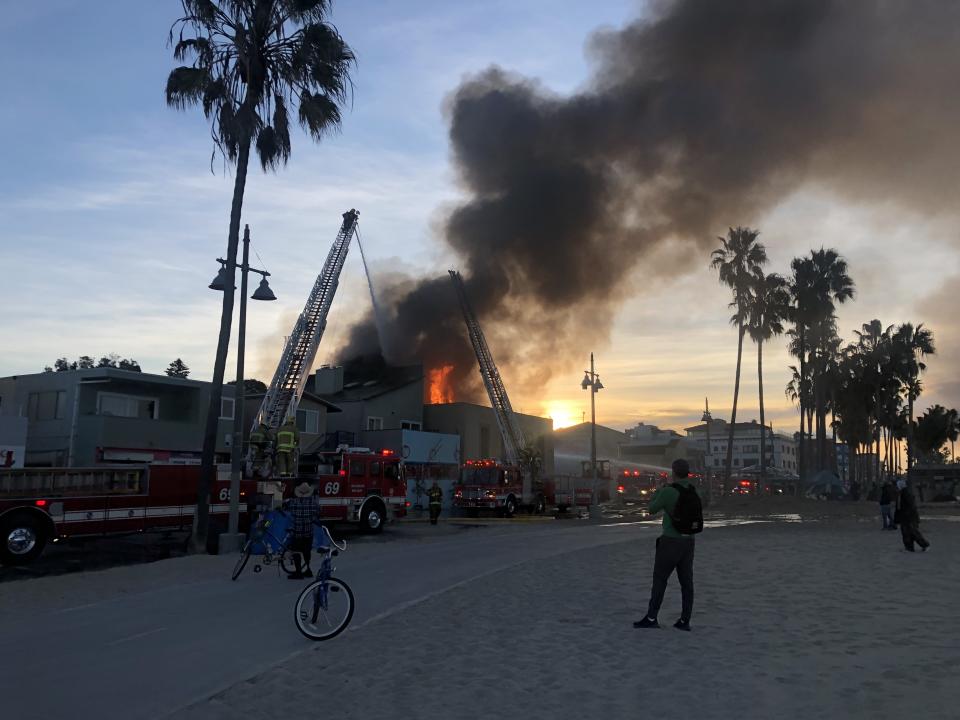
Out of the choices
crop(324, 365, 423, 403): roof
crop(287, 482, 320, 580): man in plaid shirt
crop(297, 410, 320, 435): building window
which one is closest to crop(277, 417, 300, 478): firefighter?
crop(287, 482, 320, 580): man in plaid shirt

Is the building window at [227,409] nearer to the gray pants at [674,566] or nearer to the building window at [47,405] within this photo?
the building window at [47,405]

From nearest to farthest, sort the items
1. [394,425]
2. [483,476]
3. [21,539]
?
[21,539]
[483,476]
[394,425]

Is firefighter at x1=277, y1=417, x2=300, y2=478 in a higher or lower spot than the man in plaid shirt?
higher

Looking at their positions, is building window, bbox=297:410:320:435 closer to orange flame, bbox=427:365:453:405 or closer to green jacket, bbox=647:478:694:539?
orange flame, bbox=427:365:453:405

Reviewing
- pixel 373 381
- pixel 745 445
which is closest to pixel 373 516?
pixel 373 381

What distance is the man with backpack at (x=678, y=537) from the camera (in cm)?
873

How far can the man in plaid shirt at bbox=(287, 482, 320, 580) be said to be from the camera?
11946 mm

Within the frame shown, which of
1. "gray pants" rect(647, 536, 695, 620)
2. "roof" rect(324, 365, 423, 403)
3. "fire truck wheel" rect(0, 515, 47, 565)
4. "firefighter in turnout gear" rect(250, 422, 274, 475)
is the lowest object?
"fire truck wheel" rect(0, 515, 47, 565)

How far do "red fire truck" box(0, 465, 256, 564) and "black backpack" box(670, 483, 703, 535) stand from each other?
13981 mm

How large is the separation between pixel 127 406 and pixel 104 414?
7.21ft

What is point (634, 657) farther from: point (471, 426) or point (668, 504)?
point (471, 426)

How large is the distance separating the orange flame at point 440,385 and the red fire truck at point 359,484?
112 feet

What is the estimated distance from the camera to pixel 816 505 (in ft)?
144

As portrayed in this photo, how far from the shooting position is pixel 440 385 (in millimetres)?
62219
